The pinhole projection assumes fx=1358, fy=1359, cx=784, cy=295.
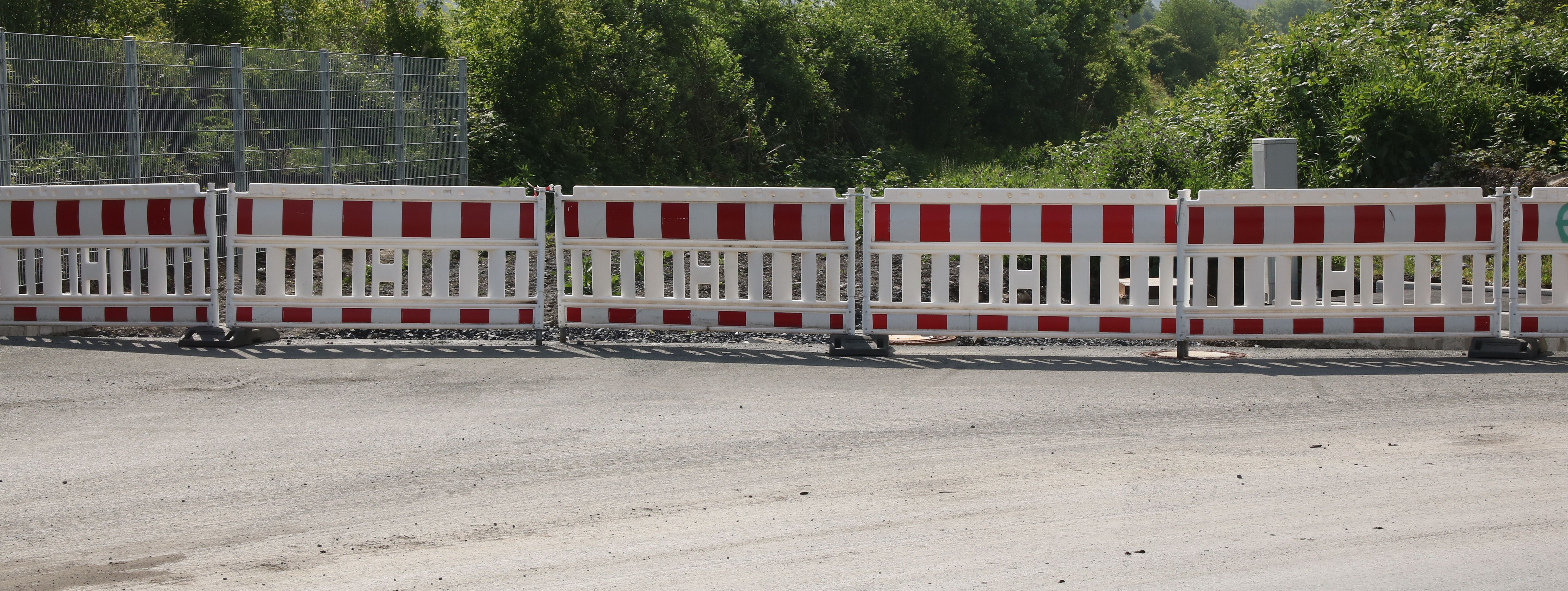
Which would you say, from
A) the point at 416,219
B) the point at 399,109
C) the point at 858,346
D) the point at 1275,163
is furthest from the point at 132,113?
the point at 1275,163

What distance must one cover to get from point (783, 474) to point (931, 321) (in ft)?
12.3

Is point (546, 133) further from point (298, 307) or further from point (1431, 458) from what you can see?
point (1431, 458)

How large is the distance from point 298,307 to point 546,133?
1653cm

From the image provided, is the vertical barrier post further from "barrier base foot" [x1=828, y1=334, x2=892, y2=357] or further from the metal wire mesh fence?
the metal wire mesh fence

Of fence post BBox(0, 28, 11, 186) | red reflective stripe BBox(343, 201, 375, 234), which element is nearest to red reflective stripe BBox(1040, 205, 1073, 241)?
red reflective stripe BBox(343, 201, 375, 234)

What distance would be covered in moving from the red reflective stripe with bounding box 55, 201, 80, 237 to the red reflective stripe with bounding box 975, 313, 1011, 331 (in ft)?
21.8

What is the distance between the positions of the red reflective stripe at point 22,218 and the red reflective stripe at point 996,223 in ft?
23.1

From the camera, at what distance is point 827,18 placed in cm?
4347

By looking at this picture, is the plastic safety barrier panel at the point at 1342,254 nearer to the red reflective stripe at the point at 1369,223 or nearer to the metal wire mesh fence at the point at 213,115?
the red reflective stripe at the point at 1369,223

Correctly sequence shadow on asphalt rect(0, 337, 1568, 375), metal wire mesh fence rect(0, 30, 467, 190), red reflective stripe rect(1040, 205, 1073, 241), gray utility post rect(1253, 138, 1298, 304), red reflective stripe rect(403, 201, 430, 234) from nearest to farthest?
shadow on asphalt rect(0, 337, 1568, 375), red reflective stripe rect(1040, 205, 1073, 241), red reflective stripe rect(403, 201, 430, 234), gray utility post rect(1253, 138, 1298, 304), metal wire mesh fence rect(0, 30, 467, 190)

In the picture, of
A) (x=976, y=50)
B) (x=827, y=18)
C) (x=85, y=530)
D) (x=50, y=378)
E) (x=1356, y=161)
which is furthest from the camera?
(x=976, y=50)

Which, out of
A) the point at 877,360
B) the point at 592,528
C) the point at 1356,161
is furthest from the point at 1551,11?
the point at 592,528

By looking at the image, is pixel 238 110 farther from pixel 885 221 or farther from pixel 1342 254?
pixel 1342 254

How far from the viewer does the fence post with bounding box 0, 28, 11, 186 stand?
39.0ft
